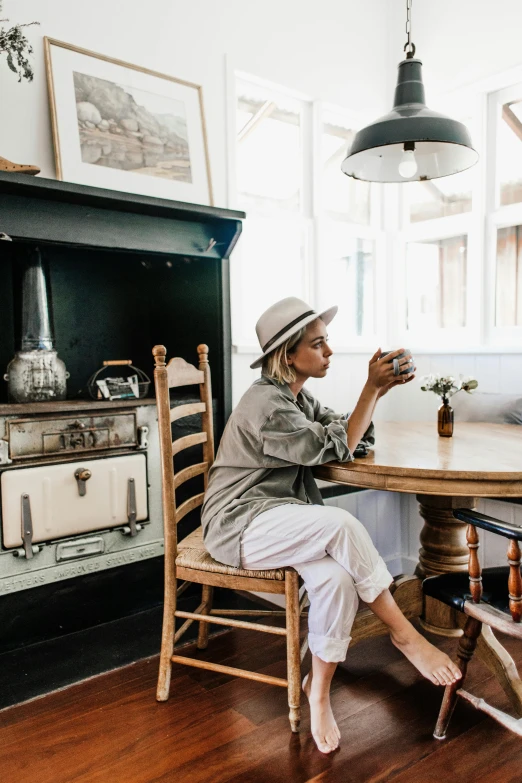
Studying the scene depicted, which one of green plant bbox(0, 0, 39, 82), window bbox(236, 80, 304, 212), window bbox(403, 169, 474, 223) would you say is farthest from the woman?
window bbox(403, 169, 474, 223)

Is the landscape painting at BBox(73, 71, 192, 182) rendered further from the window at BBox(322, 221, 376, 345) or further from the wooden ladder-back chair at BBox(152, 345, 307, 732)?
the window at BBox(322, 221, 376, 345)

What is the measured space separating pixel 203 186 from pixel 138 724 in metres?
2.28

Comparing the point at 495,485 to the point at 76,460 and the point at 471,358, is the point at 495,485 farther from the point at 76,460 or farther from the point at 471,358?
the point at 471,358

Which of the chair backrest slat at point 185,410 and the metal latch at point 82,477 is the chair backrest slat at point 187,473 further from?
the metal latch at point 82,477

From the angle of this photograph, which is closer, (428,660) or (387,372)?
(428,660)

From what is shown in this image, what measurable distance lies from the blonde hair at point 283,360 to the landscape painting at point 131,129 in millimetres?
1229

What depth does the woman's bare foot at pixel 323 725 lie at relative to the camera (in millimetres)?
1790

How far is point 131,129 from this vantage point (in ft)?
9.01

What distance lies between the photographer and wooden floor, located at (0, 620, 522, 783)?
1.71m

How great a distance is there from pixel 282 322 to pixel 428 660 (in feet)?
3.74

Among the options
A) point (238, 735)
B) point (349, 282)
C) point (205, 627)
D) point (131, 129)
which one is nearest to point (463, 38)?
point (349, 282)

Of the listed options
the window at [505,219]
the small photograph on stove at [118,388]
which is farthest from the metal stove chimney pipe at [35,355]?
the window at [505,219]

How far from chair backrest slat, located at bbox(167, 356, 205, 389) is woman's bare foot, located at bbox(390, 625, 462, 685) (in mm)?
1121

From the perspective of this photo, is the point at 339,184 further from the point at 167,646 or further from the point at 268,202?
the point at 167,646
